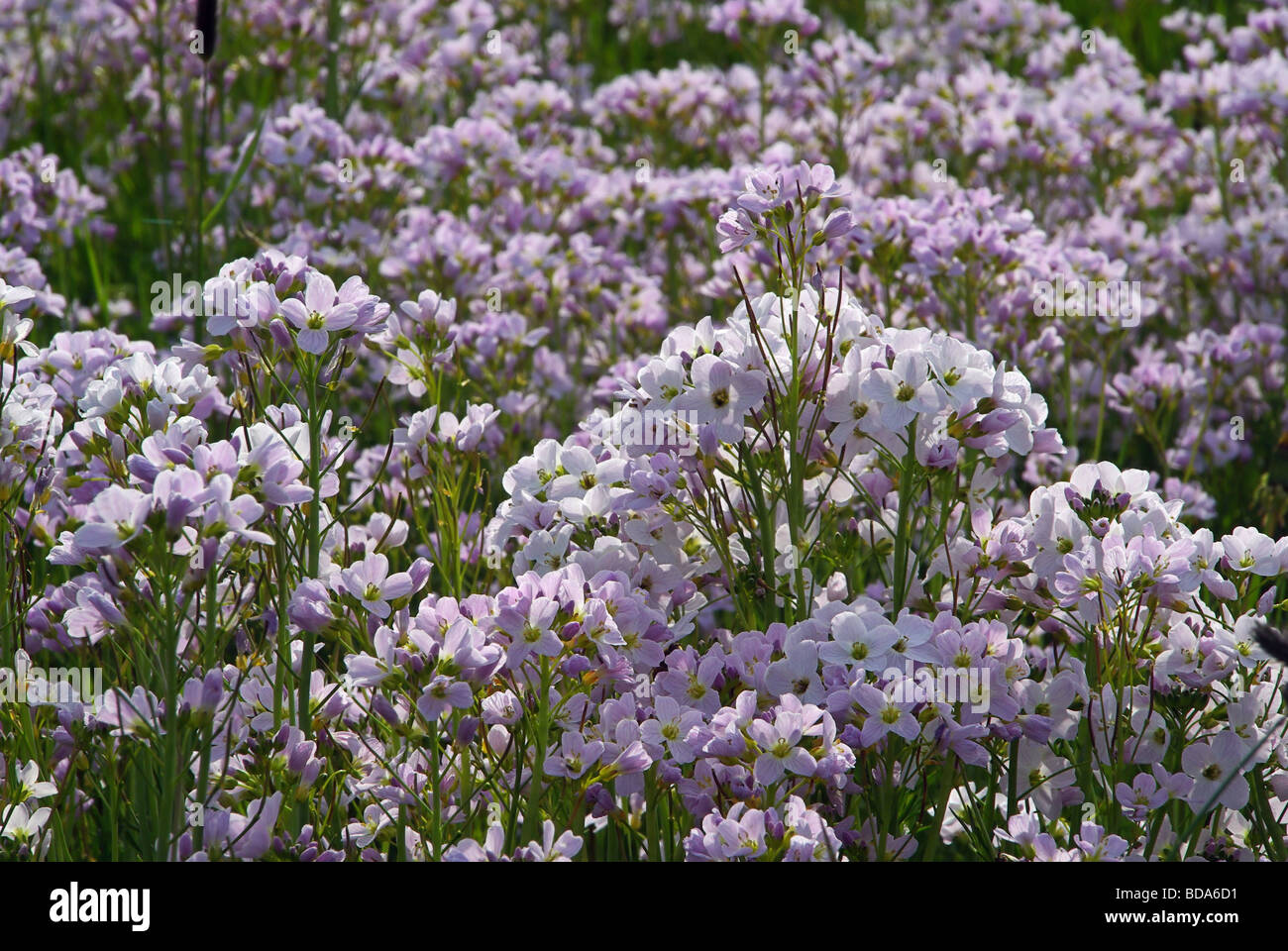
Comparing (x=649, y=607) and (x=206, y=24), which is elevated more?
(x=206, y=24)

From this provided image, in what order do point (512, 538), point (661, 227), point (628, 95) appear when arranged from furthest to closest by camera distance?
point (628, 95), point (661, 227), point (512, 538)

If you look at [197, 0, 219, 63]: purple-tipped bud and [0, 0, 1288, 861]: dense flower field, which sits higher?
[197, 0, 219, 63]: purple-tipped bud

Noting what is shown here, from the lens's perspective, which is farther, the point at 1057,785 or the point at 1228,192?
the point at 1228,192

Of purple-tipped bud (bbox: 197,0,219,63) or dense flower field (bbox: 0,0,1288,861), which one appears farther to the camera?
purple-tipped bud (bbox: 197,0,219,63)

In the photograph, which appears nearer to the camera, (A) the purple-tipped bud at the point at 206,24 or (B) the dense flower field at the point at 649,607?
(B) the dense flower field at the point at 649,607

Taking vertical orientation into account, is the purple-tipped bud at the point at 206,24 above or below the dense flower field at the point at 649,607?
above

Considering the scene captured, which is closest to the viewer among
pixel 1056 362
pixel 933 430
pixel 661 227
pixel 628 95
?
pixel 933 430

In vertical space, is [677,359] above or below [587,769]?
above

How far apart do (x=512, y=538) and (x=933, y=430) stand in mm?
1289

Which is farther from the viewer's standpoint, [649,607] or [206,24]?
[206,24]

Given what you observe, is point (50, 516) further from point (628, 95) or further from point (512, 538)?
point (628, 95)
